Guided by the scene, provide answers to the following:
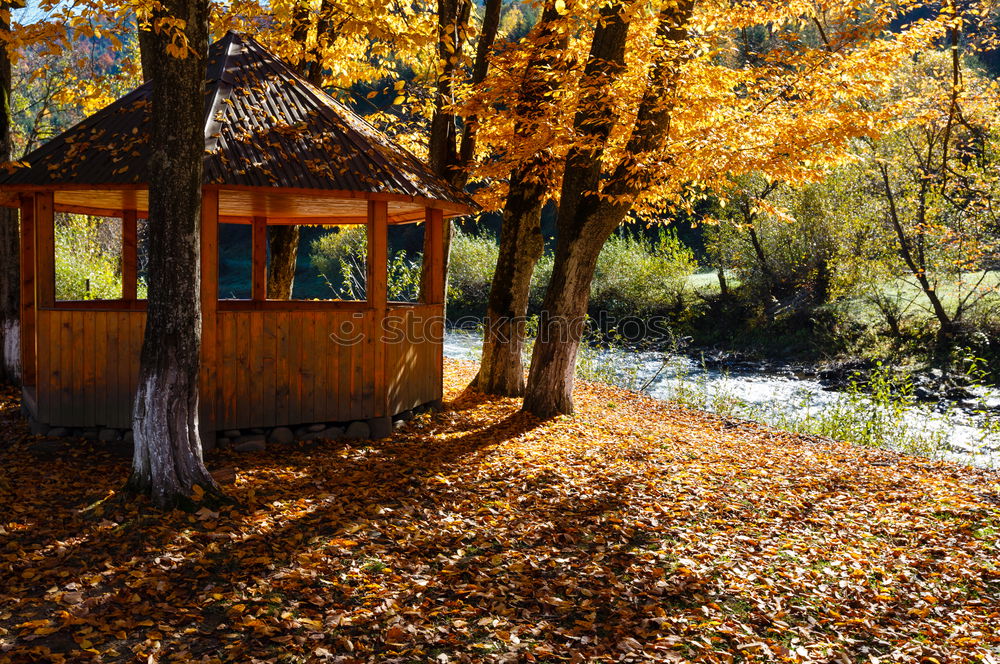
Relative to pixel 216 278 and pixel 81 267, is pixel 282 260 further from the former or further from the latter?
pixel 81 267

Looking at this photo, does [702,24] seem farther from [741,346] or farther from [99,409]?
[741,346]

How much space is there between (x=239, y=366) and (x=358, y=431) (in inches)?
60.7

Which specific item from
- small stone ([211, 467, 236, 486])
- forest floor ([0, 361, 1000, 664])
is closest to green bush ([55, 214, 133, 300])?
forest floor ([0, 361, 1000, 664])

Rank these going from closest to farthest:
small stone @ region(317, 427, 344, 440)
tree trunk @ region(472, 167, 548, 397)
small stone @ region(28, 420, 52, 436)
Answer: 1. small stone @ region(28, 420, 52, 436)
2. small stone @ region(317, 427, 344, 440)
3. tree trunk @ region(472, 167, 548, 397)

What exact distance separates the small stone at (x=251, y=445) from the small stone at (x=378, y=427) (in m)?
1.22

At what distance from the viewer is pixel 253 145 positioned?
24.5 feet

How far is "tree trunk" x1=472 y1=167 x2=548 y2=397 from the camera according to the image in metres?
10.6

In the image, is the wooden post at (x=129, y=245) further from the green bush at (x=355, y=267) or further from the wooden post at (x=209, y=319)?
the green bush at (x=355, y=267)

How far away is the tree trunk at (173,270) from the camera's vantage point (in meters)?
5.21

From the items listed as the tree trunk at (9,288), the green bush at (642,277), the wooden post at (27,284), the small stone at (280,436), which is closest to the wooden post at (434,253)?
the small stone at (280,436)

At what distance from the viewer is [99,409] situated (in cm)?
771

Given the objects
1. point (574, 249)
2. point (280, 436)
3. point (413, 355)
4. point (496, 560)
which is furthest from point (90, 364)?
point (574, 249)

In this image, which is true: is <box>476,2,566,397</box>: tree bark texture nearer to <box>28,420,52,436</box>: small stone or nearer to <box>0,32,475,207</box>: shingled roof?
<box>0,32,475,207</box>: shingled roof

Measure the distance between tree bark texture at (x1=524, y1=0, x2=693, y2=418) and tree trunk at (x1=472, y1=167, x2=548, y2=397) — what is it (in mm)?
1078
